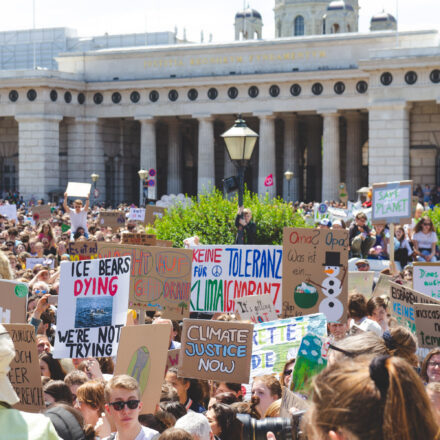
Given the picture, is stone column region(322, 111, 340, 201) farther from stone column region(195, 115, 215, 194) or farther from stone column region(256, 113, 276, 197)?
stone column region(195, 115, 215, 194)

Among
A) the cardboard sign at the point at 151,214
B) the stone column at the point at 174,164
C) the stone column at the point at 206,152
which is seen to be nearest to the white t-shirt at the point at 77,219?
the cardboard sign at the point at 151,214

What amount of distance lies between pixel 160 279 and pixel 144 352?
3321 mm

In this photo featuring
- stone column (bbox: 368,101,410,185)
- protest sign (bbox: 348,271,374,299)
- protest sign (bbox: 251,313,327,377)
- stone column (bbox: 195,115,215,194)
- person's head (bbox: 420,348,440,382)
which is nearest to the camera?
person's head (bbox: 420,348,440,382)

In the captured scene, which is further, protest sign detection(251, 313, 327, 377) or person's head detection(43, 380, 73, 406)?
protest sign detection(251, 313, 327, 377)

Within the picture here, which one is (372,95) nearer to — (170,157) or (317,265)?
(170,157)

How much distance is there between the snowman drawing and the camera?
10.5m

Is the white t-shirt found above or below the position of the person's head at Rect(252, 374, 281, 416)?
above

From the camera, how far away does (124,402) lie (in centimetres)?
599

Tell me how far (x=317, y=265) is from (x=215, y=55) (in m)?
47.1

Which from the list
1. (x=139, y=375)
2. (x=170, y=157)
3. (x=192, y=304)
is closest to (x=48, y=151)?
(x=170, y=157)

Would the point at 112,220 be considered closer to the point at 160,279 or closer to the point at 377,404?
the point at 160,279

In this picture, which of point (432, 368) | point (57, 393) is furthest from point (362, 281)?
point (57, 393)

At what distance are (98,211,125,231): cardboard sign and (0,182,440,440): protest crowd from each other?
11.5 m

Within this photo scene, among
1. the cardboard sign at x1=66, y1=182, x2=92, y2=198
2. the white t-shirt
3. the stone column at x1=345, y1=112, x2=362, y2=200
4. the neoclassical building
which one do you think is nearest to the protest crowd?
the white t-shirt
